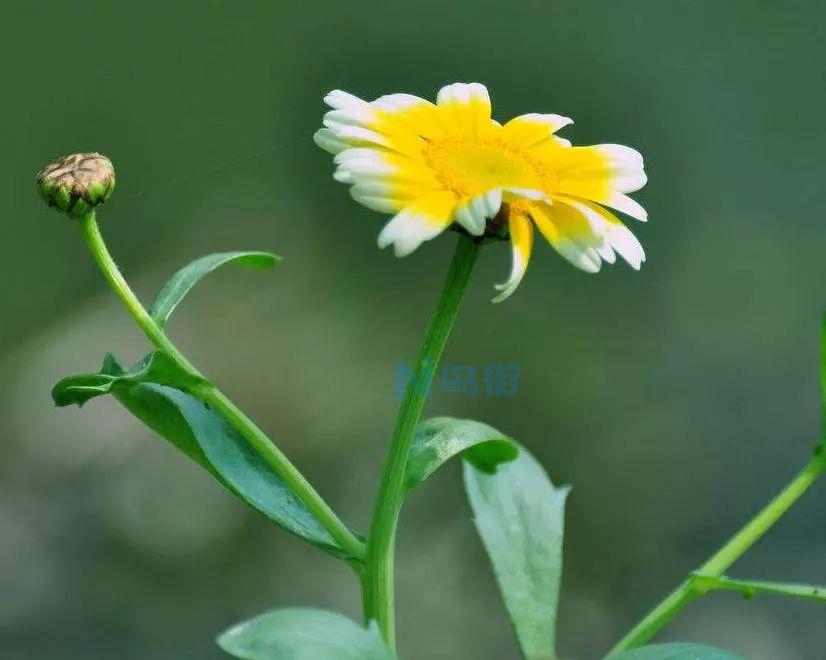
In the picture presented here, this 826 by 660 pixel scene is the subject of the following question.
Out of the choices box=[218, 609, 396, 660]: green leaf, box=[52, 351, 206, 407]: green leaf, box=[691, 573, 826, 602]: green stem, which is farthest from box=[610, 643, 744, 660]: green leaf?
box=[52, 351, 206, 407]: green leaf

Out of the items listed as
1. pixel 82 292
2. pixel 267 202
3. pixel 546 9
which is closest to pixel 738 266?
pixel 546 9

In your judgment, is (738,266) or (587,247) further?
(738,266)

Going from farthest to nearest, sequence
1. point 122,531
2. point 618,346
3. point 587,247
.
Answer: point 618,346, point 122,531, point 587,247

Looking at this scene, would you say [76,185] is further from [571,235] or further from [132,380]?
[571,235]

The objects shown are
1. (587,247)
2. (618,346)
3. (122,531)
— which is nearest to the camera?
(587,247)

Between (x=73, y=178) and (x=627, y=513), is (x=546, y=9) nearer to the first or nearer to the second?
(x=627, y=513)
